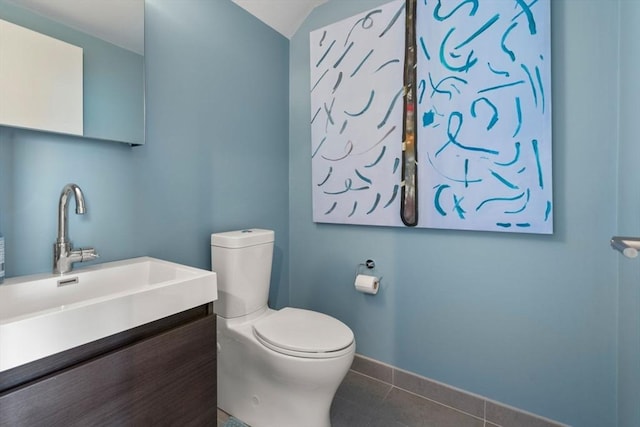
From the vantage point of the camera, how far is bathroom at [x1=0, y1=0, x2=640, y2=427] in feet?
3.52

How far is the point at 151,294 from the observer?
2.78ft

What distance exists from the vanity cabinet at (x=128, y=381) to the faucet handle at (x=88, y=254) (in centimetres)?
45

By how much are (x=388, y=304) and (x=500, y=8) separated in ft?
5.21

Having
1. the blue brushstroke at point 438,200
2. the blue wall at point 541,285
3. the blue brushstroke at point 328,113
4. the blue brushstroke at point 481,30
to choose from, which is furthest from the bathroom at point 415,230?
the blue brushstroke at point 328,113

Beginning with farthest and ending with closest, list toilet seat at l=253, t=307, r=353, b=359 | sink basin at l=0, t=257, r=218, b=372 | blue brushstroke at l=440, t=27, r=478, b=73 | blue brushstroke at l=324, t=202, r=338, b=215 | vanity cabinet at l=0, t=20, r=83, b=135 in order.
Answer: blue brushstroke at l=324, t=202, r=338, b=215 < blue brushstroke at l=440, t=27, r=478, b=73 < toilet seat at l=253, t=307, r=353, b=359 < vanity cabinet at l=0, t=20, r=83, b=135 < sink basin at l=0, t=257, r=218, b=372

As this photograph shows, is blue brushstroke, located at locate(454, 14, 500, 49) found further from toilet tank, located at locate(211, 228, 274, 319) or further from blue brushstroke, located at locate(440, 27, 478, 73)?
toilet tank, located at locate(211, 228, 274, 319)

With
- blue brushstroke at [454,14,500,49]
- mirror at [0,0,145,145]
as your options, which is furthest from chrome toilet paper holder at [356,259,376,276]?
mirror at [0,0,145,145]

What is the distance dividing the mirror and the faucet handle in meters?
0.43

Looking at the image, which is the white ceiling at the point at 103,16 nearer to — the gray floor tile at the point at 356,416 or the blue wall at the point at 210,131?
Result: the blue wall at the point at 210,131

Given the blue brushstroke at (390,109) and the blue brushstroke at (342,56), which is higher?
the blue brushstroke at (342,56)

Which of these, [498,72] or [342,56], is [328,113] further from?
[498,72]

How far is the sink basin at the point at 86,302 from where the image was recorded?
0.63 meters

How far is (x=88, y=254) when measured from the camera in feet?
3.55

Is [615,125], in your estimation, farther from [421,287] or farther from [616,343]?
[421,287]
